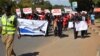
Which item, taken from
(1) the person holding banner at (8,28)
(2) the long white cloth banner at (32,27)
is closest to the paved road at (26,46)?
(1) the person holding banner at (8,28)

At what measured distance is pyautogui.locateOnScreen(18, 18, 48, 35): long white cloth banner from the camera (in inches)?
1022

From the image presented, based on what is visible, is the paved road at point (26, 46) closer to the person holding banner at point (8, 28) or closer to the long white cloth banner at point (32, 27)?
the person holding banner at point (8, 28)

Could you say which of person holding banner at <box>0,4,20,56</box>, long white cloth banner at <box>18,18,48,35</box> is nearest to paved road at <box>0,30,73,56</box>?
person holding banner at <box>0,4,20,56</box>

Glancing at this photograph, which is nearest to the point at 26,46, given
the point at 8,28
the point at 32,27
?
the point at 8,28

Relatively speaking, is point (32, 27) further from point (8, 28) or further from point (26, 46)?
point (8, 28)

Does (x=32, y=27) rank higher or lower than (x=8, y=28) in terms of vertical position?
lower

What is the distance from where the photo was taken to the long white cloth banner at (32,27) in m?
26.0

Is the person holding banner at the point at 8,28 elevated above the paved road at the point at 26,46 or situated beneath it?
elevated above

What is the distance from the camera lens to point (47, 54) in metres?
14.8

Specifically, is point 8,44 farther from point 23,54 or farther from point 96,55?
point 96,55

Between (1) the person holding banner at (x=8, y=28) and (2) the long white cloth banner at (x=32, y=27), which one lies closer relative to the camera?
(1) the person holding banner at (x=8, y=28)

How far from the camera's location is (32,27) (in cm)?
2636

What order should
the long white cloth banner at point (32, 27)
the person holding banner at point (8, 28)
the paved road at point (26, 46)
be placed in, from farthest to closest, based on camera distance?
the long white cloth banner at point (32, 27) < the paved road at point (26, 46) < the person holding banner at point (8, 28)

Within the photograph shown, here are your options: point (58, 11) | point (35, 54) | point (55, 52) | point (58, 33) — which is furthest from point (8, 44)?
point (58, 11)
